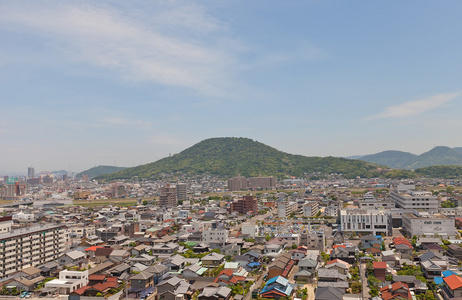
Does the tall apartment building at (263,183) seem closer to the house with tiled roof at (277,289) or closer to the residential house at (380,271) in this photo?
the residential house at (380,271)

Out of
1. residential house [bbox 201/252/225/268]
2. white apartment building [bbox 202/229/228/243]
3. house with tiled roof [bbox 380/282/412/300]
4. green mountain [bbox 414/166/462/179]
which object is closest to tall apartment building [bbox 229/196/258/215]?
white apartment building [bbox 202/229/228/243]

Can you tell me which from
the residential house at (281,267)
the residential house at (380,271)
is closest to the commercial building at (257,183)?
the residential house at (281,267)

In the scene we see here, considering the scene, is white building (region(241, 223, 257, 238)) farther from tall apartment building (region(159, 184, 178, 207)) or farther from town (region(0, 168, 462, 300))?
tall apartment building (region(159, 184, 178, 207))

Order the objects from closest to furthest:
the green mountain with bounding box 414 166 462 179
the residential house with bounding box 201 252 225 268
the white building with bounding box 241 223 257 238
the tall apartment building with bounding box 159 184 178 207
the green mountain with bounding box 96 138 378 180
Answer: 1. the residential house with bounding box 201 252 225 268
2. the white building with bounding box 241 223 257 238
3. the tall apartment building with bounding box 159 184 178 207
4. the green mountain with bounding box 414 166 462 179
5. the green mountain with bounding box 96 138 378 180

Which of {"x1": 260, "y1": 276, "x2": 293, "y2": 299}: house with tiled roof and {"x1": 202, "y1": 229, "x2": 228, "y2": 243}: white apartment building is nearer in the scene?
{"x1": 260, "y1": 276, "x2": 293, "y2": 299}: house with tiled roof

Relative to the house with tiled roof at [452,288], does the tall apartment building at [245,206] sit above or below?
above

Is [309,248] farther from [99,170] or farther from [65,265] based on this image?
[99,170]
